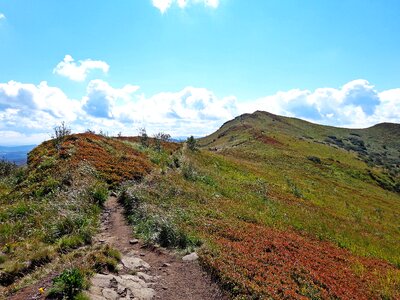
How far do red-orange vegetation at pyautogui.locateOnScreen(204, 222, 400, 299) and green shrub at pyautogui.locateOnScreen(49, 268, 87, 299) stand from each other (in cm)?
443

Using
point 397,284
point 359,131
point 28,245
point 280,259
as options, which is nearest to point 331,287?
point 280,259

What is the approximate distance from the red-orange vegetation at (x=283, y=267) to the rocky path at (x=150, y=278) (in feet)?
2.22

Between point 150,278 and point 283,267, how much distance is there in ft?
15.7

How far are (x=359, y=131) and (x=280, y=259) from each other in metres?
181

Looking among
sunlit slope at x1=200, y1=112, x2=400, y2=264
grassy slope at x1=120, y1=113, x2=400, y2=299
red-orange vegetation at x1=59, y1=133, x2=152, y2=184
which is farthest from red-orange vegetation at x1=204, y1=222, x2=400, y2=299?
red-orange vegetation at x1=59, y1=133, x2=152, y2=184

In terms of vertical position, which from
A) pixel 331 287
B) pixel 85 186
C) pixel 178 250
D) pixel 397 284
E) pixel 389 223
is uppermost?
pixel 85 186

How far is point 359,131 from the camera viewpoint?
572ft

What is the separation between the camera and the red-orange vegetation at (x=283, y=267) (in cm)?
1031

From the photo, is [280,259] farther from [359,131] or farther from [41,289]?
[359,131]

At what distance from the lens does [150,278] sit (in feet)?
35.0

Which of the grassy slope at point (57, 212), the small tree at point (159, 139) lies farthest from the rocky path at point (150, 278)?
the small tree at point (159, 139)

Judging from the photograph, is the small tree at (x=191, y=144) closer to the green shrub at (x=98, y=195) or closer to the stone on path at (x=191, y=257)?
the green shrub at (x=98, y=195)

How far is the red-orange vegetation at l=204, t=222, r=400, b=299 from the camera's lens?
10312mm

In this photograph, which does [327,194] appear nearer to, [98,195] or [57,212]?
[98,195]
